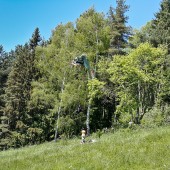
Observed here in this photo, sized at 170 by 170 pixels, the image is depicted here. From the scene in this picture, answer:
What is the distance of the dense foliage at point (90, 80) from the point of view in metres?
37.7

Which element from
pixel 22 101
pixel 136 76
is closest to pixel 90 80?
pixel 136 76

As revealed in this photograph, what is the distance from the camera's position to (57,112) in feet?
151

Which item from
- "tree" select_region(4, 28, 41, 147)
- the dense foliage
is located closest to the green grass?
the dense foliage

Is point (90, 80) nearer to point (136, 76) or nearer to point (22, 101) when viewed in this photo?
point (136, 76)

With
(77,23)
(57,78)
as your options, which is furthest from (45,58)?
(77,23)

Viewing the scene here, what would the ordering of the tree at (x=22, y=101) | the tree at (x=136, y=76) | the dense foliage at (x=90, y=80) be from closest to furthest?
the tree at (x=136, y=76) → the dense foliage at (x=90, y=80) → the tree at (x=22, y=101)

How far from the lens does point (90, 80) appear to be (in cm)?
3919

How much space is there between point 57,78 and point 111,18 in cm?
1484

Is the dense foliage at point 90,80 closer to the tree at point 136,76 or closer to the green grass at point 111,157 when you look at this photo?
the tree at point 136,76

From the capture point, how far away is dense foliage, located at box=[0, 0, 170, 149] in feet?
124

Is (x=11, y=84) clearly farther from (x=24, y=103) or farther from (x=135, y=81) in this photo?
(x=135, y=81)

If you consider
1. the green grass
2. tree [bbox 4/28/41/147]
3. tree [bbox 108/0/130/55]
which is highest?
tree [bbox 108/0/130/55]

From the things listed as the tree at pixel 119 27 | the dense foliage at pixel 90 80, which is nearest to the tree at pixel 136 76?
the dense foliage at pixel 90 80

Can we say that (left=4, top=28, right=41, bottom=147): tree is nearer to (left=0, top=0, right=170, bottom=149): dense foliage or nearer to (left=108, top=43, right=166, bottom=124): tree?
(left=0, top=0, right=170, bottom=149): dense foliage
